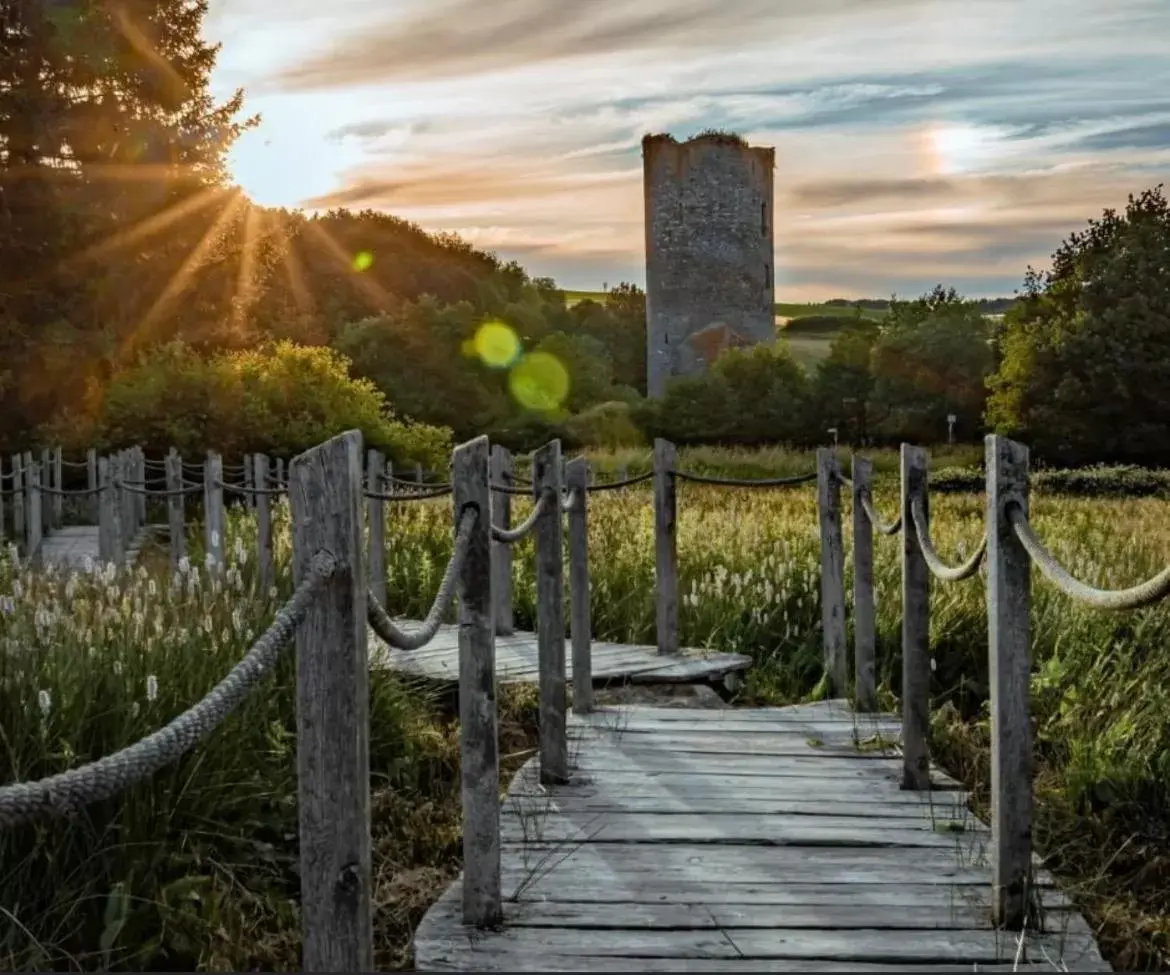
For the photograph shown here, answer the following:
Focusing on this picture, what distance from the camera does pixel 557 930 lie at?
412 cm

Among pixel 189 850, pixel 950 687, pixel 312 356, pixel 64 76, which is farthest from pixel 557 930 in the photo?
pixel 64 76

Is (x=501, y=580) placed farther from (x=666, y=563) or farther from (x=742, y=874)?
(x=742, y=874)

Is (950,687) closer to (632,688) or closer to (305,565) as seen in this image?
(632,688)

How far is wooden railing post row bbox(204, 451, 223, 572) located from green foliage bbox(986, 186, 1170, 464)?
2839 cm

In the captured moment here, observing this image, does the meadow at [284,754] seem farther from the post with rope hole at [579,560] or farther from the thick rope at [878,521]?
the thick rope at [878,521]

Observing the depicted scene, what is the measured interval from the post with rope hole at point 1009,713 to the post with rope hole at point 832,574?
339 cm

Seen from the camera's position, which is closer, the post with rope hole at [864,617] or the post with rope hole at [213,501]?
the post with rope hole at [864,617]

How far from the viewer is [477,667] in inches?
171

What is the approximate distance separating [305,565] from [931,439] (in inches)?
1671

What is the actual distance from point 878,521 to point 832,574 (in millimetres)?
1066

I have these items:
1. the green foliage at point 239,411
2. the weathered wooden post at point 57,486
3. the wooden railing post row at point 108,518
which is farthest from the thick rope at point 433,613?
the green foliage at point 239,411

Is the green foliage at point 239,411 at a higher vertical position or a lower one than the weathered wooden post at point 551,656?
higher

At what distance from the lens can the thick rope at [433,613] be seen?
11.0 feet

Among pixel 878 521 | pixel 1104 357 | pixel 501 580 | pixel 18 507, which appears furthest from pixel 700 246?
pixel 878 521
